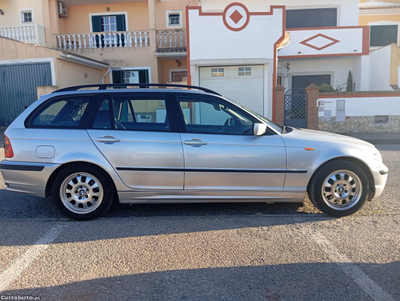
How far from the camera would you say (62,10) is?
736 inches

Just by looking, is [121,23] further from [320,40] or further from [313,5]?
[320,40]

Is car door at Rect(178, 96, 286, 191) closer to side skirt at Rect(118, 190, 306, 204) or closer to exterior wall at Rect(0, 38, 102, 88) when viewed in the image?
side skirt at Rect(118, 190, 306, 204)

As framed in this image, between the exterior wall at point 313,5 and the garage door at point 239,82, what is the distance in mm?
6274

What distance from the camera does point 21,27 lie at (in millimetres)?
17422

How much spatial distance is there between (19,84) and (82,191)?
12910mm

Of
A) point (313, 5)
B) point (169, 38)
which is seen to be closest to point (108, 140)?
point (169, 38)

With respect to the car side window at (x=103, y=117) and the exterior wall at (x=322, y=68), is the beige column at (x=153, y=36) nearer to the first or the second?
the exterior wall at (x=322, y=68)

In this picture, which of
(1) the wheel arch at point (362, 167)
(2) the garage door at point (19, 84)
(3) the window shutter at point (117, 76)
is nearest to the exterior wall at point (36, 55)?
(2) the garage door at point (19, 84)

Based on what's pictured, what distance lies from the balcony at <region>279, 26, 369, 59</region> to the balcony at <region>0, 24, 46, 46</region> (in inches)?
460

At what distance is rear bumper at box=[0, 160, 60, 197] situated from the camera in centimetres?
449

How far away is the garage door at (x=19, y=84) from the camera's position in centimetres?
1500

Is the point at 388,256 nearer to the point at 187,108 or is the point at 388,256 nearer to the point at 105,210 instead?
the point at 187,108

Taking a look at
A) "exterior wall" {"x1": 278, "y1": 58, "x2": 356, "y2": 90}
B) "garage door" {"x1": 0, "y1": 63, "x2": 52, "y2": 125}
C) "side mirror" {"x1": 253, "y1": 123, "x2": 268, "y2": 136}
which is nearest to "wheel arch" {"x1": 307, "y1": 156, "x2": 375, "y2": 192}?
"side mirror" {"x1": 253, "y1": 123, "x2": 268, "y2": 136}

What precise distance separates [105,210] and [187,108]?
1.70 m
